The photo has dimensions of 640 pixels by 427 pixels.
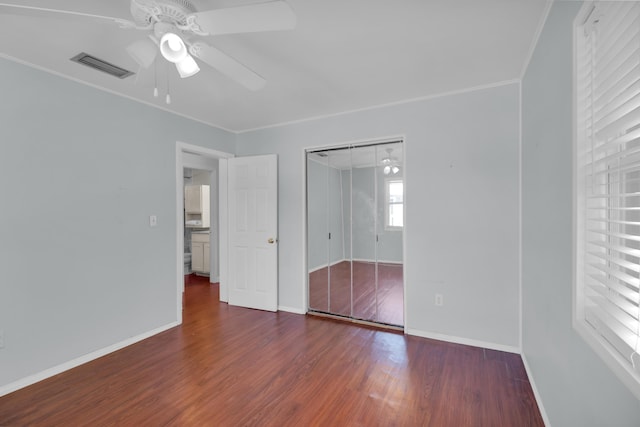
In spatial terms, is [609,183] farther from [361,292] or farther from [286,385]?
[361,292]

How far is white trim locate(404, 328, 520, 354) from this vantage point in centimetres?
269

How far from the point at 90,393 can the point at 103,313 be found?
0.78 meters

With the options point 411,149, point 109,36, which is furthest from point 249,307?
point 109,36

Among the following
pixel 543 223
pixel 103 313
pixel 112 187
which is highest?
pixel 112 187

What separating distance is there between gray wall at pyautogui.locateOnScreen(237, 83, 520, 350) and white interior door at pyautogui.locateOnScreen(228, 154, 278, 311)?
137 centimetres

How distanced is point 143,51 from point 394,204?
258 centimetres

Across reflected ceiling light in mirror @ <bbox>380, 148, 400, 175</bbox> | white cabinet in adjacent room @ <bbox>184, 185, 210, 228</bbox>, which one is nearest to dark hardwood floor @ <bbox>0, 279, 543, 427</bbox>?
reflected ceiling light in mirror @ <bbox>380, 148, 400, 175</bbox>

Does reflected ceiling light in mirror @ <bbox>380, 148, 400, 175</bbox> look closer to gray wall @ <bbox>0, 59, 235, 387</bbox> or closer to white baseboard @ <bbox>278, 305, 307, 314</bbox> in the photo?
white baseboard @ <bbox>278, 305, 307, 314</bbox>

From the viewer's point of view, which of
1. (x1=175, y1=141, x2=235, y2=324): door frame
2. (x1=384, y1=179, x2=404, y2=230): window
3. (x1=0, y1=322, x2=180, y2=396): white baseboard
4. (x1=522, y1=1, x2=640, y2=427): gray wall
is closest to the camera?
(x1=522, y1=1, x2=640, y2=427): gray wall

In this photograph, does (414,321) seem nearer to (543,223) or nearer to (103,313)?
(543,223)

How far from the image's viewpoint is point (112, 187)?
2812 mm

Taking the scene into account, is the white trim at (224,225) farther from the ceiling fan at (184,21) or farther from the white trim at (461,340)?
the ceiling fan at (184,21)

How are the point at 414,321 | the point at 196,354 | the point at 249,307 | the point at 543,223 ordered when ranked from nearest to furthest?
1. the point at 543,223
2. the point at 196,354
3. the point at 414,321
4. the point at 249,307

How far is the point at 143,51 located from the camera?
1.54m
